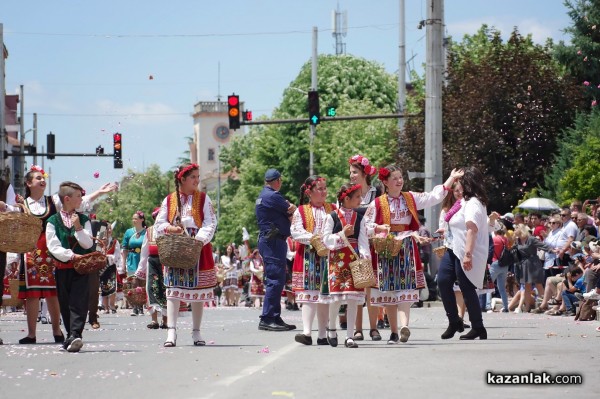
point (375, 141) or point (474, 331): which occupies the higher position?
point (375, 141)

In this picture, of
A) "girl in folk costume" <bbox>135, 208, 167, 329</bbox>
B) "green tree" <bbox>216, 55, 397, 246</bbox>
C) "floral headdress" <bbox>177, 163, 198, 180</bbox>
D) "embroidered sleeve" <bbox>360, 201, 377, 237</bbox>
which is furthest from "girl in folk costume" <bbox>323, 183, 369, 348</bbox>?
"green tree" <bbox>216, 55, 397, 246</bbox>

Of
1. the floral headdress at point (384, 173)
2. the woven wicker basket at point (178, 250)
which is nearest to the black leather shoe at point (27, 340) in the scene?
the woven wicker basket at point (178, 250)

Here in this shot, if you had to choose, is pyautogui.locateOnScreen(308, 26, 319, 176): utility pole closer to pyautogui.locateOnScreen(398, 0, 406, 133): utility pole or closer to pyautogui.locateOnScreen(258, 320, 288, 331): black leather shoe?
pyautogui.locateOnScreen(398, 0, 406, 133): utility pole

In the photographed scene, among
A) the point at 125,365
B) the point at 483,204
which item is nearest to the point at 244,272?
the point at 483,204

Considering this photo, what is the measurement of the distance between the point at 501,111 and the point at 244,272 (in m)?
9.66

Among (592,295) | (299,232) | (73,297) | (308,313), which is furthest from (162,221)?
(592,295)

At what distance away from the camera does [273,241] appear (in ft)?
61.5

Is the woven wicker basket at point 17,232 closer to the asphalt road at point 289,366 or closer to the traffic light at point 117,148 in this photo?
the asphalt road at point 289,366

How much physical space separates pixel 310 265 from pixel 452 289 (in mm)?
1644

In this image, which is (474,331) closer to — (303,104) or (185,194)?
(185,194)

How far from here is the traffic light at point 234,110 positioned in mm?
36688

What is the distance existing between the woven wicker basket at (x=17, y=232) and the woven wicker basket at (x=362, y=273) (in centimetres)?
343

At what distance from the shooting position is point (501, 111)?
46.5 m

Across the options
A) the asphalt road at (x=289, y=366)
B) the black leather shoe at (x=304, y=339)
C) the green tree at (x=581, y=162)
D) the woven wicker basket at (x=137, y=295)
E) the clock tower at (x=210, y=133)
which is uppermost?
the clock tower at (x=210, y=133)
